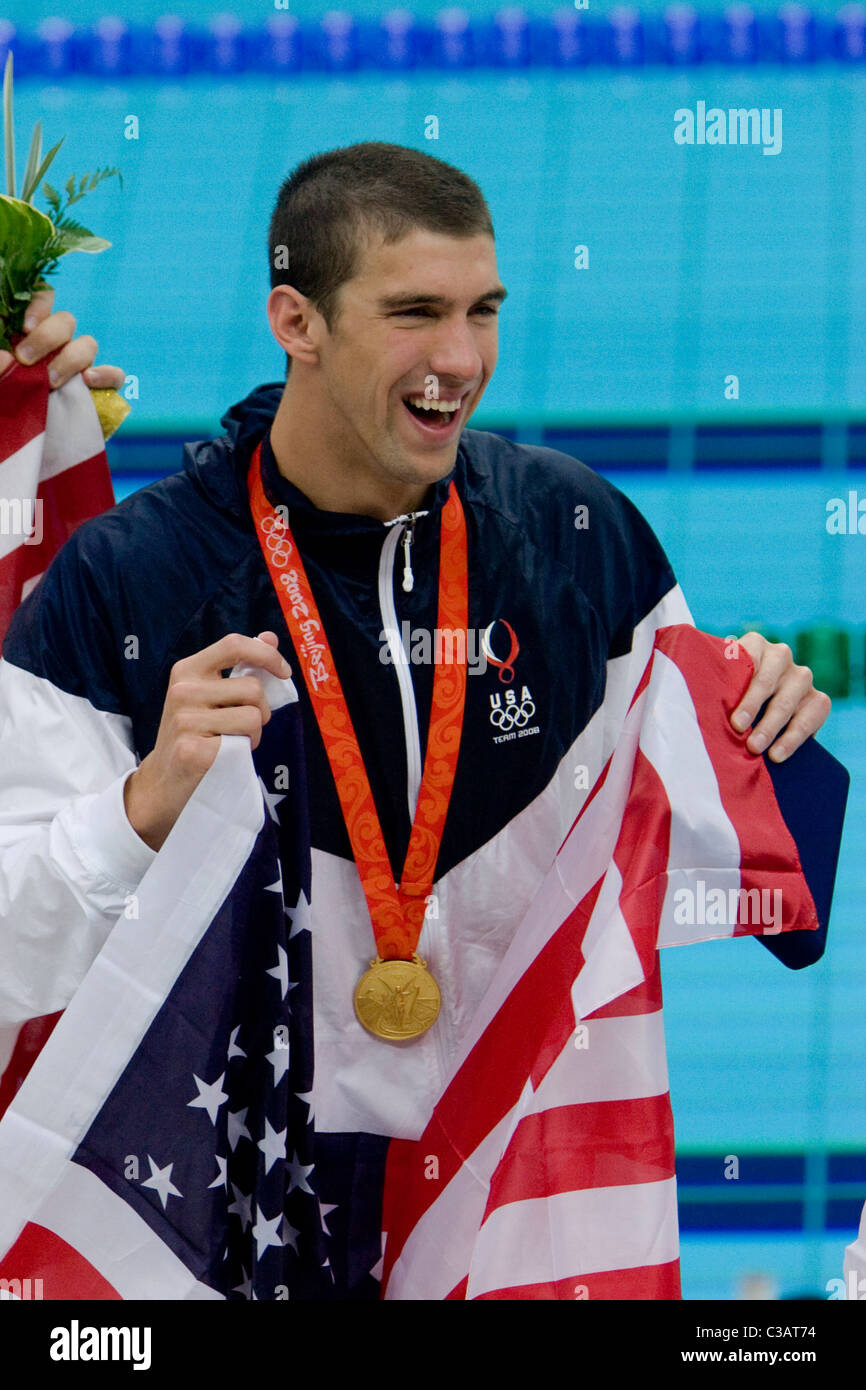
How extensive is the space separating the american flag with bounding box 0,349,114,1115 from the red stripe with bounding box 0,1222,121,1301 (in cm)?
32

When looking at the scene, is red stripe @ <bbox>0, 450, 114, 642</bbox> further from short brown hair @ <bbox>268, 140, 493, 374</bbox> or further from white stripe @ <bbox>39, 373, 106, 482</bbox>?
short brown hair @ <bbox>268, 140, 493, 374</bbox>

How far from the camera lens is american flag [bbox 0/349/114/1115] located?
231 cm

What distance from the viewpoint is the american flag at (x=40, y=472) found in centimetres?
231

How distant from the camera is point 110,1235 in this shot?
6.29 feet

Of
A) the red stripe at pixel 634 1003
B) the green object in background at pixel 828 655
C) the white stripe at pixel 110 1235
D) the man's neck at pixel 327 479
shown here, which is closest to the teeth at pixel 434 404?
the man's neck at pixel 327 479

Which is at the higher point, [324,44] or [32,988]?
[324,44]

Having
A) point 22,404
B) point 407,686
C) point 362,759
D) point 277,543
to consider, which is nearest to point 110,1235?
point 362,759

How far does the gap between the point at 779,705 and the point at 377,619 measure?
0.51m

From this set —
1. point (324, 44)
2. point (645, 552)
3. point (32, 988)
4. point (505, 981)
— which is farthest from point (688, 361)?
point (32, 988)

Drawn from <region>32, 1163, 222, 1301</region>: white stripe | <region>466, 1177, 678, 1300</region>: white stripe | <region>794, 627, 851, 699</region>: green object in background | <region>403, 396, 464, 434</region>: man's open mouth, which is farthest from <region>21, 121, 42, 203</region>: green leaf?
<region>794, 627, 851, 699</region>: green object in background
